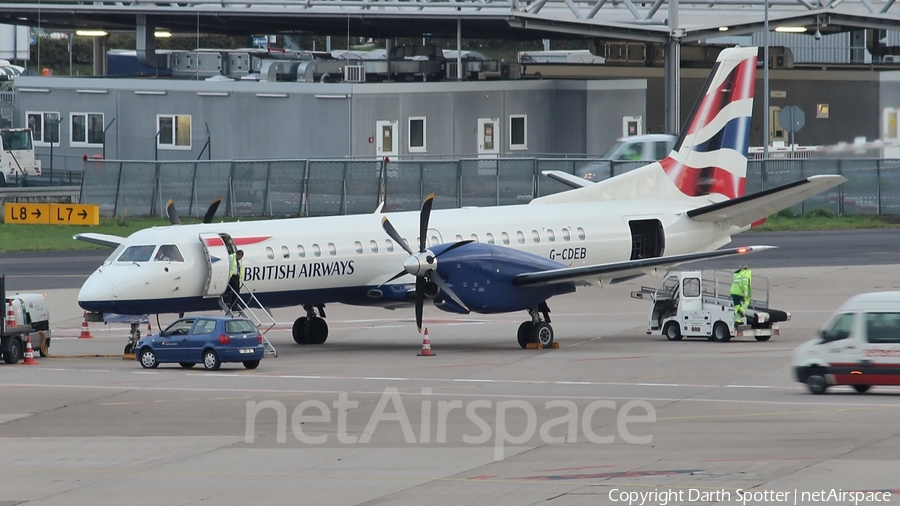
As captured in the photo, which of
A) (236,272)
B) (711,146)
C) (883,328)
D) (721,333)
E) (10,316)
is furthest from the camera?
(711,146)

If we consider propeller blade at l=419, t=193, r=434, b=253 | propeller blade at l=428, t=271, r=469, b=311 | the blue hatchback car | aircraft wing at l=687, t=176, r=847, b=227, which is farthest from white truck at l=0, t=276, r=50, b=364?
aircraft wing at l=687, t=176, r=847, b=227

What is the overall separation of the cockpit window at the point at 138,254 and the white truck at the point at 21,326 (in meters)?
2.50

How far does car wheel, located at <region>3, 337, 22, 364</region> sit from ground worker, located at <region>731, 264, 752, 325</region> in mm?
16608

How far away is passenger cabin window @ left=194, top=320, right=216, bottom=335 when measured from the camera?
26344 mm

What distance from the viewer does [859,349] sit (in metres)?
21.7

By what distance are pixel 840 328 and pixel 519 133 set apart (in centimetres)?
4301

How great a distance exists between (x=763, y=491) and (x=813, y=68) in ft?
200

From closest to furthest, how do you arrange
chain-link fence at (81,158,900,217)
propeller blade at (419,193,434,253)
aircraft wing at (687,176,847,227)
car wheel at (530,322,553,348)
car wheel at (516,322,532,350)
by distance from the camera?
propeller blade at (419,193,434,253), car wheel at (530,322,553,348), car wheel at (516,322,532,350), aircraft wing at (687,176,847,227), chain-link fence at (81,158,900,217)

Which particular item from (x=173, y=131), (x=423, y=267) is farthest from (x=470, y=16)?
(x=423, y=267)

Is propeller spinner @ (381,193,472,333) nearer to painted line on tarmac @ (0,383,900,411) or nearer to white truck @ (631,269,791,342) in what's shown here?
white truck @ (631,269,791,342)

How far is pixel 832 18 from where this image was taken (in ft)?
201

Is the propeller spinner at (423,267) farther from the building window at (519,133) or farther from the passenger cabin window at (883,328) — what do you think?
the building window at (519,133)

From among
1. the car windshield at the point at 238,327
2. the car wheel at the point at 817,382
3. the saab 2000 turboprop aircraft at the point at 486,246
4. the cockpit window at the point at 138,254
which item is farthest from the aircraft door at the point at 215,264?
the car wheel at the point at 817,382

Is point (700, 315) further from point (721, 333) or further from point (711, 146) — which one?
point (711, 146)
